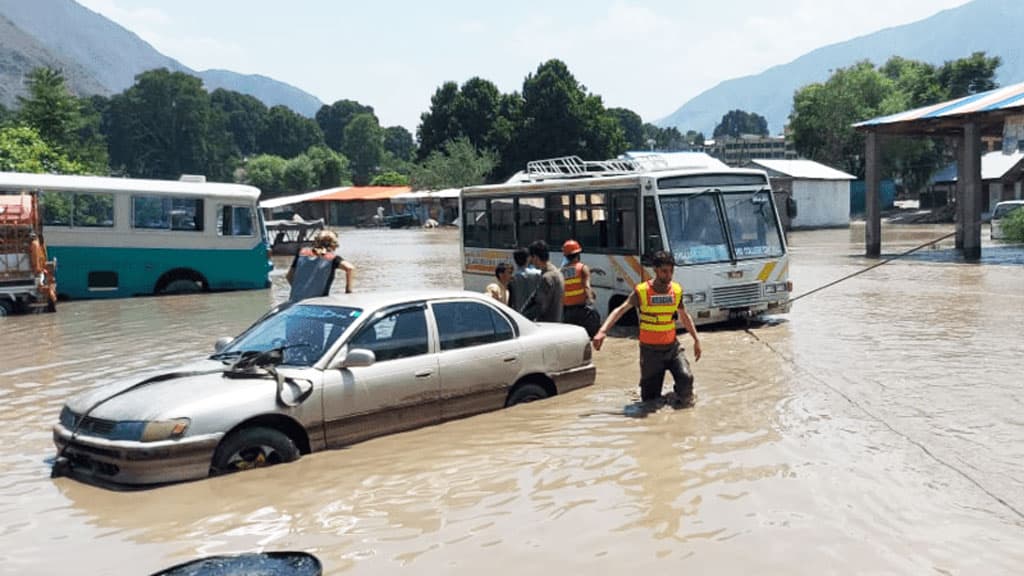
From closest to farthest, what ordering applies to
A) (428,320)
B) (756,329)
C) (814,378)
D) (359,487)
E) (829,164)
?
1. (359,487)
2. (428,320)
3. (814,378)
4. (756,329)
5. (829,164)

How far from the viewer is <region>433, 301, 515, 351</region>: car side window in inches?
326

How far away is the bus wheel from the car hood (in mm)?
15980

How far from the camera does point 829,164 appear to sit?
2852 inches

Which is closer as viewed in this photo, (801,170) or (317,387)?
(317,387)

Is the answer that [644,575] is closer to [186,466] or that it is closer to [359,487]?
[359,487]

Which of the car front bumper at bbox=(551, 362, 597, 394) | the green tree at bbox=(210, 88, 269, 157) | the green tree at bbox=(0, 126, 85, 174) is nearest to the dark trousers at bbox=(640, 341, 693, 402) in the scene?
the car front bumper at bbox=(551, 362, 597, 394)

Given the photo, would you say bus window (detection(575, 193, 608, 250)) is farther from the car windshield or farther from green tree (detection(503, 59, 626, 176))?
green tree (detection(503, 59, 626, 176))

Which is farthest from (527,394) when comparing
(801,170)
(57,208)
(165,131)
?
(165,131)

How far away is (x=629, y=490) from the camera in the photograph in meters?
6.69

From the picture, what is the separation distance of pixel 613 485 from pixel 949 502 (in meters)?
2.24

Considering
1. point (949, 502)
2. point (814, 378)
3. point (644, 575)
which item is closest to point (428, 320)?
point (644, 575)

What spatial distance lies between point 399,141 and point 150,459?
191531mm

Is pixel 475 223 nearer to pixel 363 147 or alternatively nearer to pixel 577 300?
pixel 577 300

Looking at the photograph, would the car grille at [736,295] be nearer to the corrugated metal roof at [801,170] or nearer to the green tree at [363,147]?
the corrugated metal roof at [801,170]
